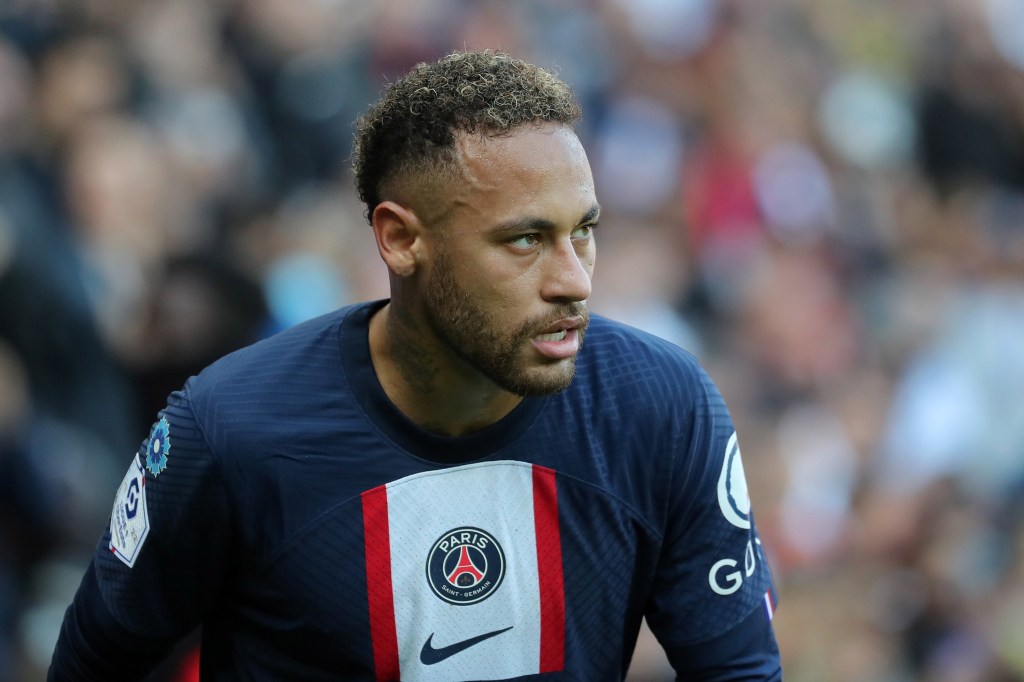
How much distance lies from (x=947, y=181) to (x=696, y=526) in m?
6.34

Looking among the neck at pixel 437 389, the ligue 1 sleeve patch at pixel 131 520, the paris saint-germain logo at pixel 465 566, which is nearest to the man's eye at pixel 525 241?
the neck at pixel 437 389

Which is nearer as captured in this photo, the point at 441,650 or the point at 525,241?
the point at 525,241

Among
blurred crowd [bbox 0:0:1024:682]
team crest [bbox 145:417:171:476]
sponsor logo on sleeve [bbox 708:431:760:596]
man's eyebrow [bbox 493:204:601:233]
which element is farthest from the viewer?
blurred crowd [bbox 0:0:1024:682]

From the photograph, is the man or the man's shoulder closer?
the man

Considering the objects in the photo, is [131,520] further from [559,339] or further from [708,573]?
Answer: [708,573]

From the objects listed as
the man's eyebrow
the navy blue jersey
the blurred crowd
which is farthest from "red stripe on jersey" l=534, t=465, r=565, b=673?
the blurred crowd

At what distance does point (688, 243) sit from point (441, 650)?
4530 millimetres

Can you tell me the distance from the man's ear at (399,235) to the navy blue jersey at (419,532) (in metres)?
0.20

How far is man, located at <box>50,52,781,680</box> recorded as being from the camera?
2.48m

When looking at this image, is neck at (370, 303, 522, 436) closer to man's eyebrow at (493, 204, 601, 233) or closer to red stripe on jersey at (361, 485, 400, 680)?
red stripe on jersey at (361, 485, 400, 680)

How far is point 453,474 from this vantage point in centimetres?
261

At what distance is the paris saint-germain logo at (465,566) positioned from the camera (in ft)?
8.48

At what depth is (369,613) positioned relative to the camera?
101 inches

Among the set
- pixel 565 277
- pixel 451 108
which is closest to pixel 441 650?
pixel 565 277
